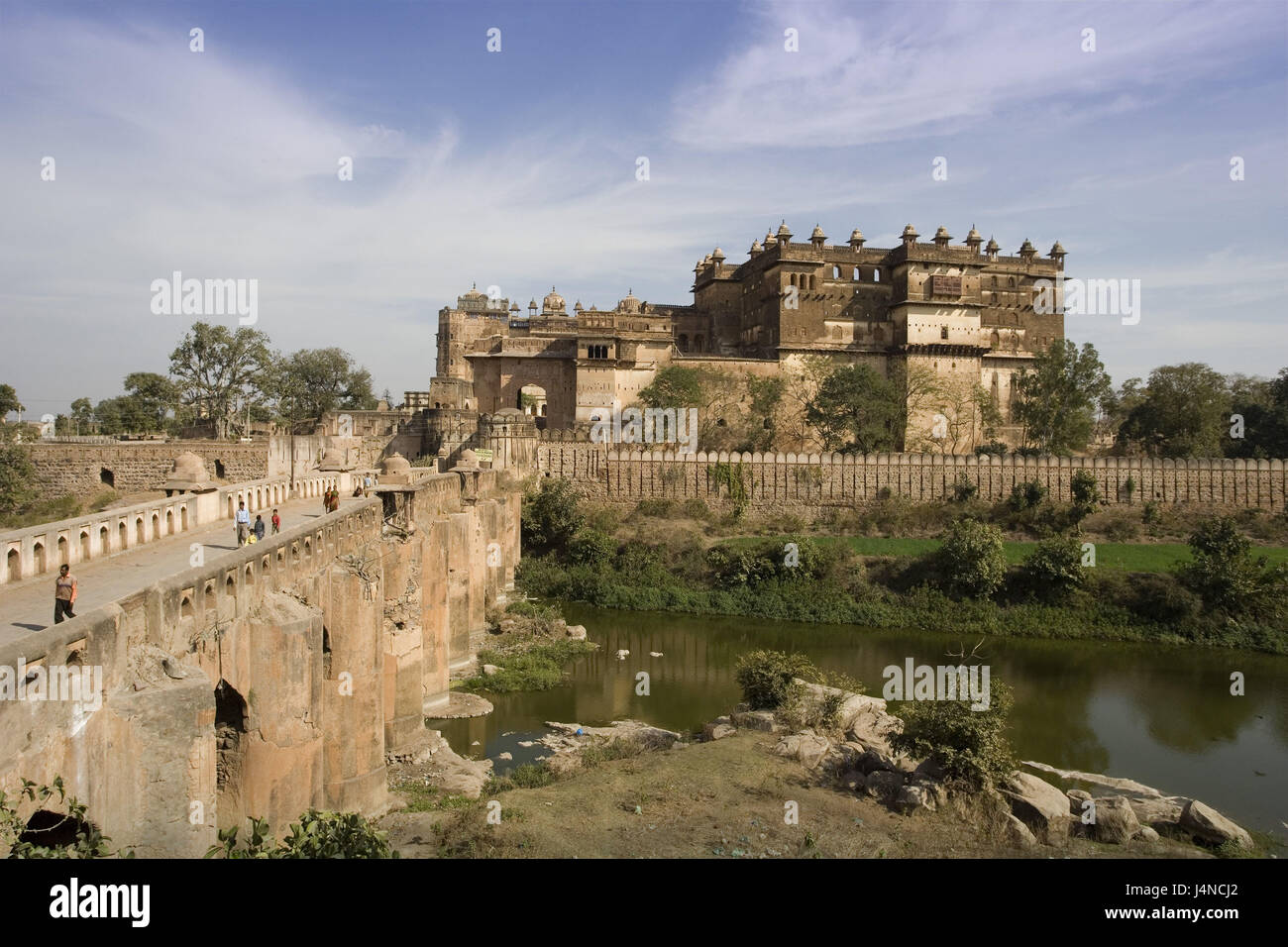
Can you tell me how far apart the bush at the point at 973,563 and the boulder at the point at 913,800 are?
15.5 m

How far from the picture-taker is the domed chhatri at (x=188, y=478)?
12.2 m

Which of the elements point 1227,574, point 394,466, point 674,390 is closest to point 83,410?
point 674,390

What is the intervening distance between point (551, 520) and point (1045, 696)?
16617 millimetres

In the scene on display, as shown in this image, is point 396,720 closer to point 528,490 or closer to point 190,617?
point 190,617

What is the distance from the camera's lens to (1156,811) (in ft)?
44.1

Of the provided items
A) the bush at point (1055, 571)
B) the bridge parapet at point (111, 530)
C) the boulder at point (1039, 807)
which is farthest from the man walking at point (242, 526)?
the bush at point (1055, 571)

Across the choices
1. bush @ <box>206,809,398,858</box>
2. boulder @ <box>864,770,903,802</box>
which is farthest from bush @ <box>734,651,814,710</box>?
bush @ <box>206,809,398,858</box>

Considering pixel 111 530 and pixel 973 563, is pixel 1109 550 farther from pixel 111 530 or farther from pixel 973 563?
pixel 111 530

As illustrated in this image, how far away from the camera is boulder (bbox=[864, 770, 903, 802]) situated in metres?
12.7

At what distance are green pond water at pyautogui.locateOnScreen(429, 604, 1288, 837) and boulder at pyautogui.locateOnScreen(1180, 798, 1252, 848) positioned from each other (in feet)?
4.64

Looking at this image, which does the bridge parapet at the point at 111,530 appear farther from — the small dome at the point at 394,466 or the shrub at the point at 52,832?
the shrub at the point at 52,832

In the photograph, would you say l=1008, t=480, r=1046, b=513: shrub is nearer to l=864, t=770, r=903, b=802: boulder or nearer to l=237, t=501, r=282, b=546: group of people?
l=864, t=770, r=903, b=802: boulder
